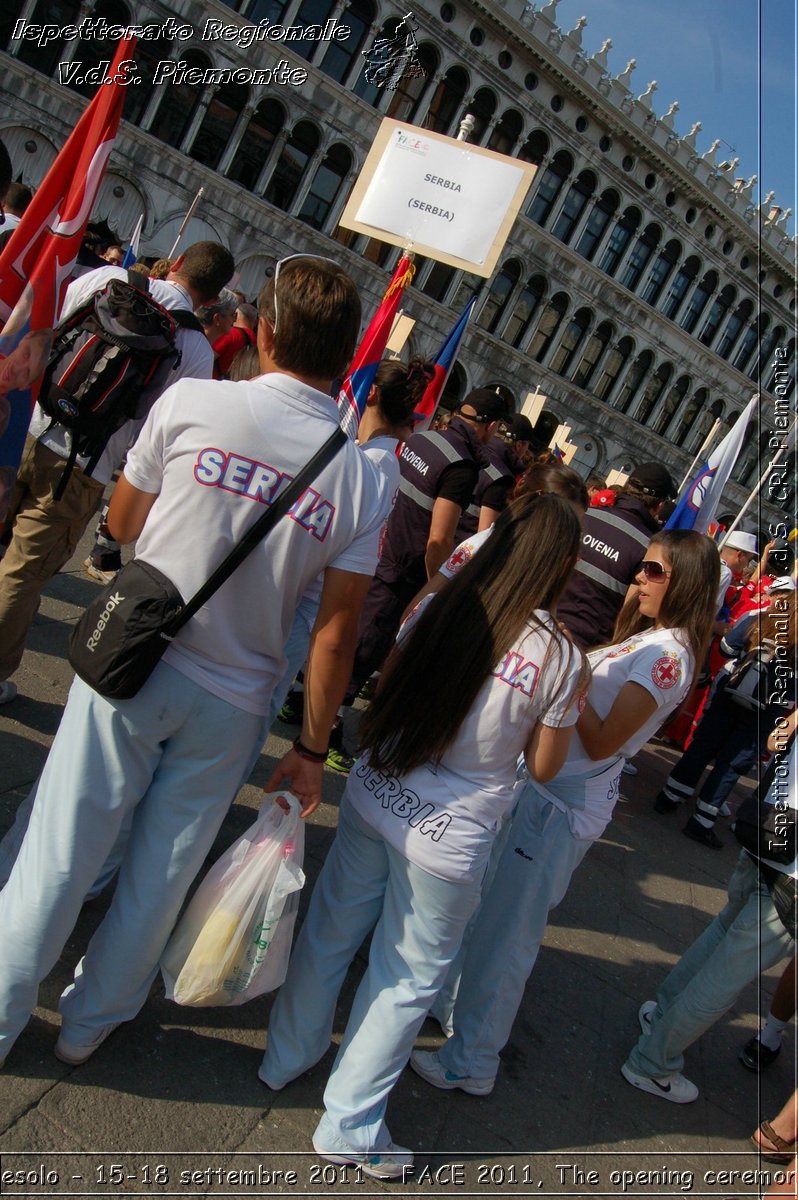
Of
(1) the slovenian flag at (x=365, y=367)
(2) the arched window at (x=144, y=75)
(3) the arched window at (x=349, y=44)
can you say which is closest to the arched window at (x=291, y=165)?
(3) the arched window at (x=349, y=44)

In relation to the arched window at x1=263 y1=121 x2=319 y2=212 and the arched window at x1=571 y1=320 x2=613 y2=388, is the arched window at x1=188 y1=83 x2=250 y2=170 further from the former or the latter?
the arched window at x1=571 y1=320 x2=613 y2=388

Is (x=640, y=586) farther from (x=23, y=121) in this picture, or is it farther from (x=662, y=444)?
(x=662, y=444)

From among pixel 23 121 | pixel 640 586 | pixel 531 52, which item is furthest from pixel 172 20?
pixel 640 586

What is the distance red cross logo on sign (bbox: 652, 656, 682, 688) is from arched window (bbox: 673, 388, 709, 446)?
1467 inches

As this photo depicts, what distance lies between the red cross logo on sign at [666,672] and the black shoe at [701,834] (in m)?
3.79

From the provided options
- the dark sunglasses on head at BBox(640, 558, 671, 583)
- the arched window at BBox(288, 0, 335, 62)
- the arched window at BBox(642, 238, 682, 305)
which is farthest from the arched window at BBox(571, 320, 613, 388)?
the dark sunglasses on head at BBox(640, 558, 671, 583)

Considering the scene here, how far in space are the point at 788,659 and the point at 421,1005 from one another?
1286mm

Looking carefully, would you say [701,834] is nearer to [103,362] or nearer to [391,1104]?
[391,1104]

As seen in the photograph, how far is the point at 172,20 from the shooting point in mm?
21531

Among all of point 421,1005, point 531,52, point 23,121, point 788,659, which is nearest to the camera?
point 788,659

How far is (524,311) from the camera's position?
31328mm

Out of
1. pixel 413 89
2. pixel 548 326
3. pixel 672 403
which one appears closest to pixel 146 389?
pixel 413 89

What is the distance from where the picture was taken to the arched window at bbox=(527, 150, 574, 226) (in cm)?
3015

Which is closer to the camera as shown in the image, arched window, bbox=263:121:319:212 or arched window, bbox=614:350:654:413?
arched window, bbox=263:121:319:212
